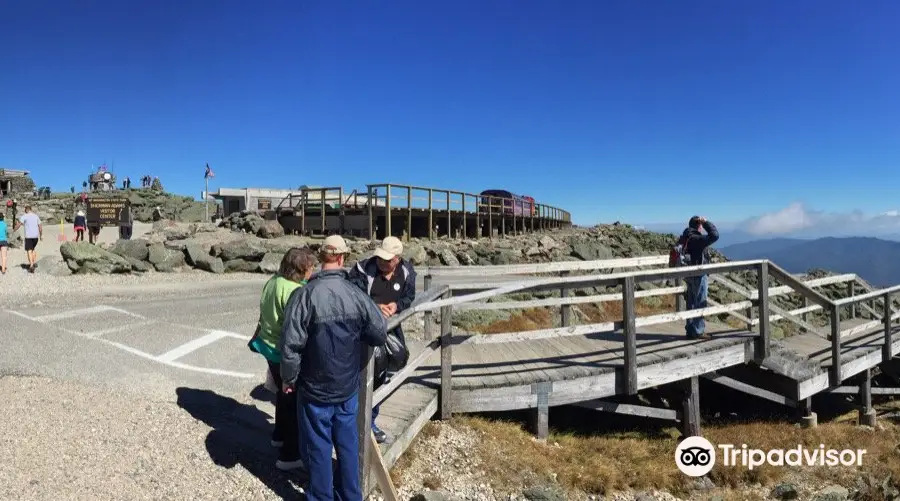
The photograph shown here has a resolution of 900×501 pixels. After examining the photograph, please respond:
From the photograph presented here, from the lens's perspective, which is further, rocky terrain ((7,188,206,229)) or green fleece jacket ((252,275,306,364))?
rocky terrain ((7,188,206,229))

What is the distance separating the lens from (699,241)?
783 centimetres

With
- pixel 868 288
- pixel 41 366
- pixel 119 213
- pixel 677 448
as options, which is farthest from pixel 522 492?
pixel 119 213

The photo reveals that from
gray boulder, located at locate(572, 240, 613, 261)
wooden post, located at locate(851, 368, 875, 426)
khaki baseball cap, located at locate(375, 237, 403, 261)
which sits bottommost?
wooden post, located at locate(851, 368, 875, 426)

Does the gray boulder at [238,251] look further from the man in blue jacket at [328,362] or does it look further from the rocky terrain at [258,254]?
the man in blue jacket at [328,362]

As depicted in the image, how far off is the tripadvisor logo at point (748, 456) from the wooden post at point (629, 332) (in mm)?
1189

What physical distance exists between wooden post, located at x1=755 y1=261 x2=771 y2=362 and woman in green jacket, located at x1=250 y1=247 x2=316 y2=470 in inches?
222

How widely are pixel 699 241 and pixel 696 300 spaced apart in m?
0.89

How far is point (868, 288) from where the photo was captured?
10766mm

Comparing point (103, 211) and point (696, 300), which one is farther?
point (103, 211)

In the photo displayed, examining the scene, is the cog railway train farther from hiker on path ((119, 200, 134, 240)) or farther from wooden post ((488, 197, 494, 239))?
hiker on path ((119, 200, 134, 240))

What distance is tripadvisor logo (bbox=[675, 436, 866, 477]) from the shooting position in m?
6.27

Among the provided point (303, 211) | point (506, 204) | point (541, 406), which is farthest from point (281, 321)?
point (506, 204)

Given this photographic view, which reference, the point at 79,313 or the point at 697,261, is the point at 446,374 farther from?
the point at 79,313

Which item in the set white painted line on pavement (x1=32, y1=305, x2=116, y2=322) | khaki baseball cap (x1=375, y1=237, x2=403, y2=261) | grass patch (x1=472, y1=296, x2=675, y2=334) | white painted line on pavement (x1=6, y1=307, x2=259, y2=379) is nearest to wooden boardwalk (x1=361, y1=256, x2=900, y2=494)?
khaki baseball cap (x1=375, y1=237, x2=403, y2=261)
